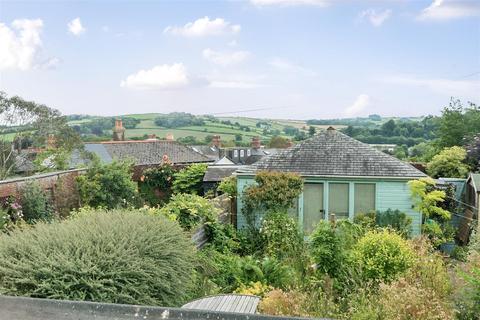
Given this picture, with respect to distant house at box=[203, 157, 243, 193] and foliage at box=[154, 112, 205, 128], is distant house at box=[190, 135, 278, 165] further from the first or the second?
distant house at box=[203, 157, 243, 193]

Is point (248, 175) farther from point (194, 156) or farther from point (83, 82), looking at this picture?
point (194, 156)

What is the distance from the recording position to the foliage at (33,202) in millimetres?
11469

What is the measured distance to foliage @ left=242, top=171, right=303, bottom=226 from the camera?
1278 centimetres

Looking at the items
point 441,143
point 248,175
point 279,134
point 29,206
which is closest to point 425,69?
point 248,175

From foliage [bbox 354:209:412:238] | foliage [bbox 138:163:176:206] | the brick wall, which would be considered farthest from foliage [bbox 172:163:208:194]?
foliage [bbox 354:209:412:238]

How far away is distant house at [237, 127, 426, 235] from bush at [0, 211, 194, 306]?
752 cm

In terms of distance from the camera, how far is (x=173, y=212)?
9992mm

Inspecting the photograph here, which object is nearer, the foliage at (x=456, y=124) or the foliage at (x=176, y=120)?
the foliage at (x=456, y=124)

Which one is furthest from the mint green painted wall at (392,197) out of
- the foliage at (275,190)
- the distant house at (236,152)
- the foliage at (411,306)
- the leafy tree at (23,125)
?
the distant house at (236,152)

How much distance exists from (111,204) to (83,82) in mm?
7608

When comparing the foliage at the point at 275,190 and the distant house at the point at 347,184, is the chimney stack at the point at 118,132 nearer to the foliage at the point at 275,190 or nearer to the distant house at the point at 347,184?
the distant house at the point at 347,184

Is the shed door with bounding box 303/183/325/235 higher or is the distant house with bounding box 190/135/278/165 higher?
the shed door with bounding box 303/183/325/235

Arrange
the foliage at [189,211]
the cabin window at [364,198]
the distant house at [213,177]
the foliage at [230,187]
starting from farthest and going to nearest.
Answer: the distant house at [213,177] < the foliage at [230,187] < the cabin window at [364,198] < the foliage at [189,211]

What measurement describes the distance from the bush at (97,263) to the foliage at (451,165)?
15.1 meters
